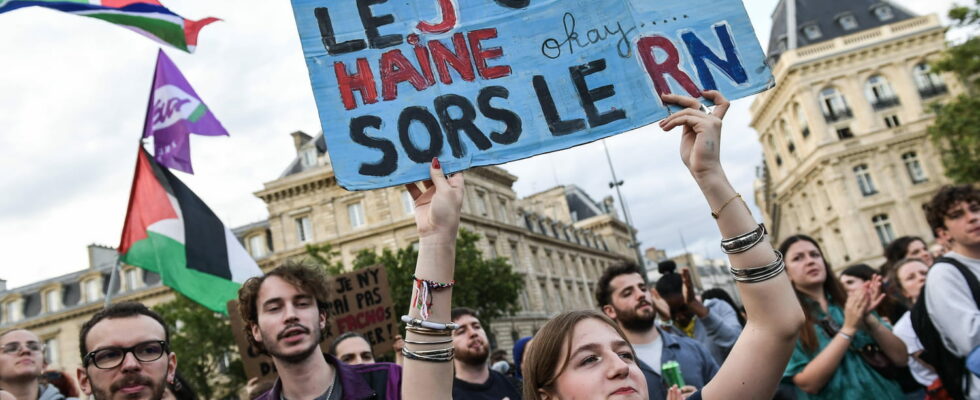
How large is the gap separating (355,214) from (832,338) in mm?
36239

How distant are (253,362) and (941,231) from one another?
5.27 metres

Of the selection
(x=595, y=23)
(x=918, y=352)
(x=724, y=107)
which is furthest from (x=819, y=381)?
(x=595, y=23)

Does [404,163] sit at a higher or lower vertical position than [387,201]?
lower

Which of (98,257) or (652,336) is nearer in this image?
(652,336)

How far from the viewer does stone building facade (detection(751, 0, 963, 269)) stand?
135ft

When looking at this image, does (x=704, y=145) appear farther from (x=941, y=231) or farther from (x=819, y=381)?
(x=941, y=231)

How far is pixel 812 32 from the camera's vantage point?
45656mm

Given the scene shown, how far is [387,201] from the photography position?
38156 mm

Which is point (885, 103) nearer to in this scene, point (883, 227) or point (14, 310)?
point (883, 227)

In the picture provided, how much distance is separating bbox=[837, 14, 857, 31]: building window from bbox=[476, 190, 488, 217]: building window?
25689 mm

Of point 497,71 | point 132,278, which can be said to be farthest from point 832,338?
point 132,278

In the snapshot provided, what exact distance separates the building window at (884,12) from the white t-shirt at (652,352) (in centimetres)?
4916

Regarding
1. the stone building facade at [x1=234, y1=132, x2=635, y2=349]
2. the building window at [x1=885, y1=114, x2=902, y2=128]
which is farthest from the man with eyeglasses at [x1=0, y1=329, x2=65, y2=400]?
the building window at [x1=885, y1=114, x2=902, y2=128]

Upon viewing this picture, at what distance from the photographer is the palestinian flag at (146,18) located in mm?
5145
